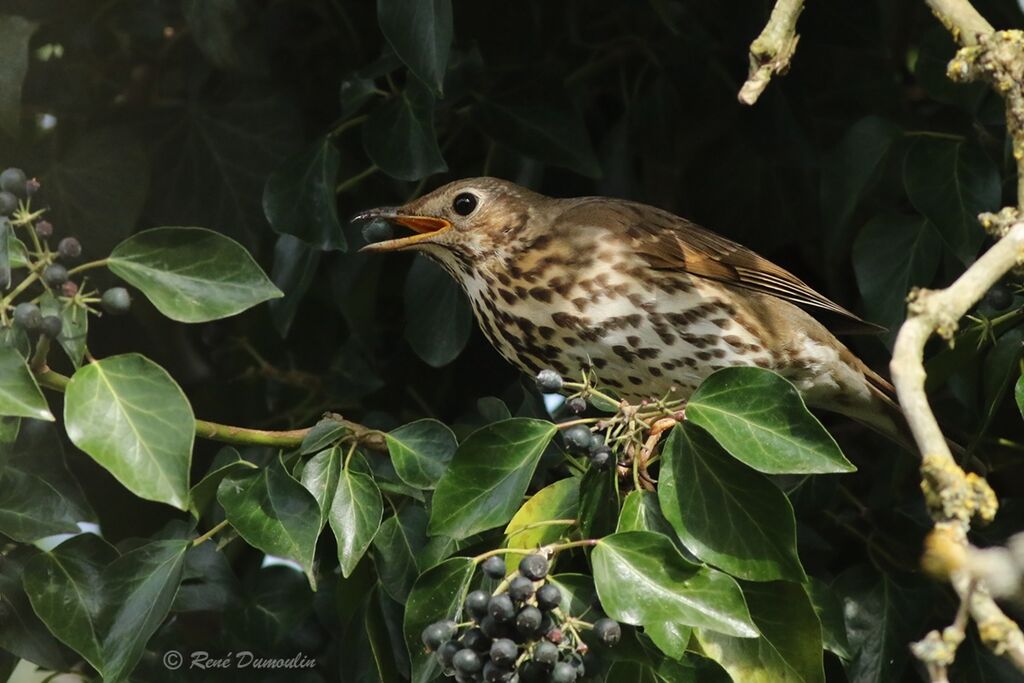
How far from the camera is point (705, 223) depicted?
14.5 ft

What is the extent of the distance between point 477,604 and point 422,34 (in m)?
1.32

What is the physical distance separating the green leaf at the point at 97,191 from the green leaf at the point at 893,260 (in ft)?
6.35

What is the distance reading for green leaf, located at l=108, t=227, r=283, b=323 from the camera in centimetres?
271

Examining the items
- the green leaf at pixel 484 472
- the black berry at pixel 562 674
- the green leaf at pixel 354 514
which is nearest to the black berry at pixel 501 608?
the black berry at pixel 562 674

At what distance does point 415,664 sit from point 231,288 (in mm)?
793

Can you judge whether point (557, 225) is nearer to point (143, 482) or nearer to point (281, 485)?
point (281, 485)

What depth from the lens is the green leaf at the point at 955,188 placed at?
3303mm

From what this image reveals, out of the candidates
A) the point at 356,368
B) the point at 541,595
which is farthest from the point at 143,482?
the point at 356,368

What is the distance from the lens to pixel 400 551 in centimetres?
283

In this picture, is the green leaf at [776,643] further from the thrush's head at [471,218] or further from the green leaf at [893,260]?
the thrush's head at [471,218]

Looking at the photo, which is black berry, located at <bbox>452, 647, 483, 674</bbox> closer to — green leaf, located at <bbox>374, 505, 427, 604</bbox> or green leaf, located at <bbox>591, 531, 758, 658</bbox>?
green leaf, located at <bbox>591, 531, 758, 658</bbox>

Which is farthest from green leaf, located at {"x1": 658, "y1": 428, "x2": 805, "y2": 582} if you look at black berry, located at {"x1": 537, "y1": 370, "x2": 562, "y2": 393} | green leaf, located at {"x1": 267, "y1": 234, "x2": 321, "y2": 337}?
green leaf, located at {"x1": 267, "y1": 234, "x2": 321, "y2": 337}

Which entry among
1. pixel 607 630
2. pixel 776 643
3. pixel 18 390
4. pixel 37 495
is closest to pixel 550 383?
pixel 607 630

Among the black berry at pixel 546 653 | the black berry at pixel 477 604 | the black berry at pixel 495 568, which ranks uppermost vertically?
the black berry at pixel 495 568
